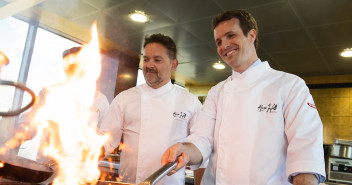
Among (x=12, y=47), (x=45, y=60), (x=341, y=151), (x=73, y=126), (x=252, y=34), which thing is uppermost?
(x=12, y=47)

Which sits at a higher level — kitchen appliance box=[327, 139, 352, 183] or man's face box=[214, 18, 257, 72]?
man's face box=[214, 18, 257, 72]

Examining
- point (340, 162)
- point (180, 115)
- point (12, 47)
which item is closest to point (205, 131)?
point (180, 115)

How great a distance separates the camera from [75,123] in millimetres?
1632

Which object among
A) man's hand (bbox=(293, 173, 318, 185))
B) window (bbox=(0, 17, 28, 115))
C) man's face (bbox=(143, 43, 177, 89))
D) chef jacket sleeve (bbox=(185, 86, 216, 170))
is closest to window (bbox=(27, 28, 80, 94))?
window (bbox=(0, 17, 28, 115))

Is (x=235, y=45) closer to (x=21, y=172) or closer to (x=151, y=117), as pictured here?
(x=151, y=117)

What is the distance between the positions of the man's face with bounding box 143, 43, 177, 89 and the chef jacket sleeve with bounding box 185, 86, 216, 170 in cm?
50

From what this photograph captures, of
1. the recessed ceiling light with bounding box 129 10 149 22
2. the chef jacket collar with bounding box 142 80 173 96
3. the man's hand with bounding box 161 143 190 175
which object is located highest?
the recessed ceiling light with bounding box 129 10 149 22

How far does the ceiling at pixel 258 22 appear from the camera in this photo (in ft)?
11.5

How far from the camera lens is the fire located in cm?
128

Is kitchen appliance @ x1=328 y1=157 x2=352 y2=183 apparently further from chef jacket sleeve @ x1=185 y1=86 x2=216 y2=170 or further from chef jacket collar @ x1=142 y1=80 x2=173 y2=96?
chef jacket sleeve @ x1=185 y1=86 x2=216 y2=170

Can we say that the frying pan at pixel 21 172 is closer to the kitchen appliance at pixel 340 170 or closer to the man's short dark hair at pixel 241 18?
the man's short dark hair at pixel 241 18

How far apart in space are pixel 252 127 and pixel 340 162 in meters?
4.68

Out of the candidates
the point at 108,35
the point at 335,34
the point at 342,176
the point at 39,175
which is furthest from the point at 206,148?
the point at 342,176

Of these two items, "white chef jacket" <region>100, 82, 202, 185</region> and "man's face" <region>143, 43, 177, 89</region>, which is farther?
"man's face" <region>143, 43, 177, 89</region>
